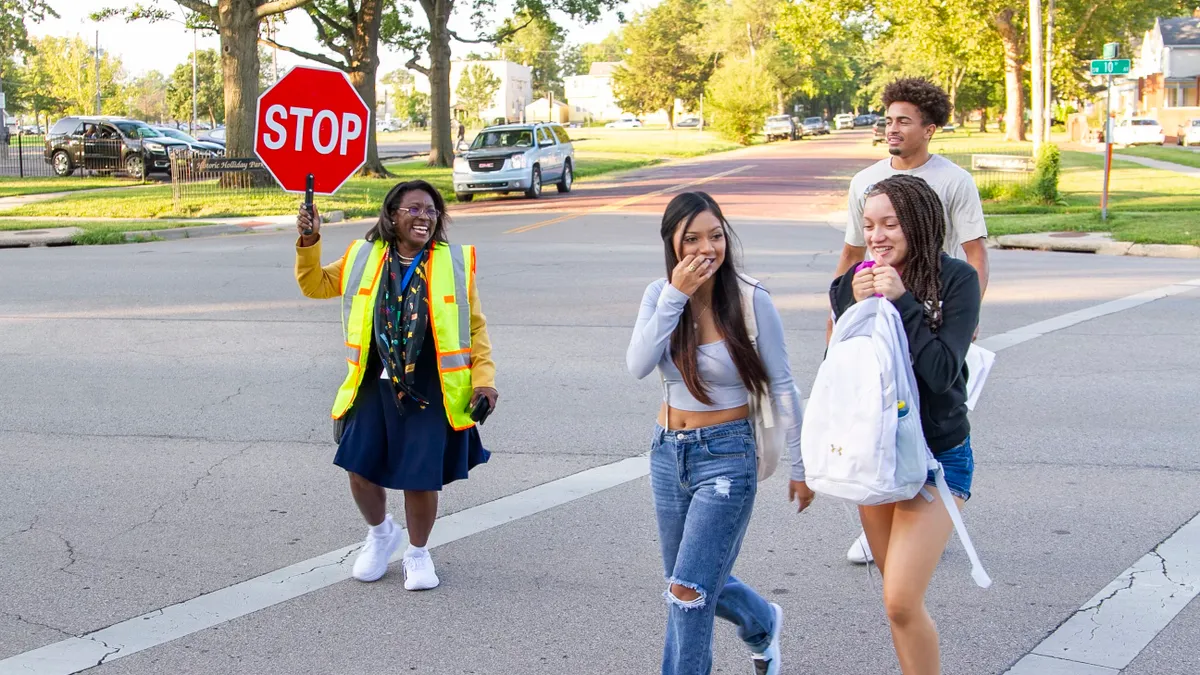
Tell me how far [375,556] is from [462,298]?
3.90 feet

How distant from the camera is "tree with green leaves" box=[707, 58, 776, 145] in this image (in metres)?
71.5

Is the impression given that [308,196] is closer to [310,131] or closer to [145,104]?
[310,131]

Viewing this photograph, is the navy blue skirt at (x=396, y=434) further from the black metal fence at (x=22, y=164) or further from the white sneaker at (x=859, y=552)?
the black metal fence at (x=22, y=164)

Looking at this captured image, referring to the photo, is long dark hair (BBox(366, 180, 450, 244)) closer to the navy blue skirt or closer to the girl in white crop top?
the navy blue skirt

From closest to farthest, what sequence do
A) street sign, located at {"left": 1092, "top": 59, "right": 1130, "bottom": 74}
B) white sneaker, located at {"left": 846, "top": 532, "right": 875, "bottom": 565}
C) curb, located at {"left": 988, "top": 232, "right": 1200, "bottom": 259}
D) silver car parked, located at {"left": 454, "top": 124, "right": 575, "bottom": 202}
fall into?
white sneaker, located at {"left": 846, "top": 532, "right": 875, "bottom": 565} → curb, located at {"left": 988, "top": 232, "right": 1200, "bottom": 259} → street sign, located at {"left": 1092, "top": 59, "right": 1130, "bottom": 74} → silver car parked, located at {"left": 454, "top": 124, "right": 575, "bottom": 202}

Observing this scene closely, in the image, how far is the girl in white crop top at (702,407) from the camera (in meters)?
3.51

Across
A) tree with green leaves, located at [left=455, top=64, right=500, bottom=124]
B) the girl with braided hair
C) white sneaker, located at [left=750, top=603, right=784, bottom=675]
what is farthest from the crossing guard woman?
tree with green leaves, located at [left=455, top=64, right=500, bottom=124]

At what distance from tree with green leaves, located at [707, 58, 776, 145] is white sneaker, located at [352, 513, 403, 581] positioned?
68.5 metres

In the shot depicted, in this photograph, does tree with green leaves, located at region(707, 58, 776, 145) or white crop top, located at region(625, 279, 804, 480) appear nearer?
white crop top, located at region(625, 279, 804, 480)

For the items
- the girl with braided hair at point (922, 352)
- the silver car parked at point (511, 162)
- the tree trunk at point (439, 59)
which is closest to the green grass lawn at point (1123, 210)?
the silver car parked at point (511, 162)

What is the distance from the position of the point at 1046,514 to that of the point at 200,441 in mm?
4839

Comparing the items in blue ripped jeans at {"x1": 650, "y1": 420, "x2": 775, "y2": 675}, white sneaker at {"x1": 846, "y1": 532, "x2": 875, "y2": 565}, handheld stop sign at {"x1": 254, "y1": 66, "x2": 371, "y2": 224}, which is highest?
handheld stop sign at {"x1": 254, "y1": 66, "x2": 371, "y2": 224}

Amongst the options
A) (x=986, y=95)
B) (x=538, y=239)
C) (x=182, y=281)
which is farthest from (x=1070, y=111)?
(x=182, y=281)

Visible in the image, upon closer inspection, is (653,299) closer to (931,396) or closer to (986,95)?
(931,396)
